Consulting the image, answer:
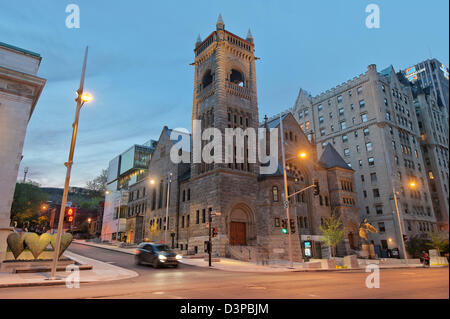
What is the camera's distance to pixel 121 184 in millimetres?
92312

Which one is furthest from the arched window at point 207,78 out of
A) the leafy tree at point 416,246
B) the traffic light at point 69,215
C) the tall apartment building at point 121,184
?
the leafy tree at point 416,246

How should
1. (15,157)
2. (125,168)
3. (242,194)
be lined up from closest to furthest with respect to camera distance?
1. (15,157)
2. (242,194)
3. (125,168)

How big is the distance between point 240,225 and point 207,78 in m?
24.7

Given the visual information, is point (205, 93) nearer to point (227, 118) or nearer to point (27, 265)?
point (227, 118)

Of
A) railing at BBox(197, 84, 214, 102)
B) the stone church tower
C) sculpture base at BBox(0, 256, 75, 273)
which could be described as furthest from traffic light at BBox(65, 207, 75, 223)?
railing at BBox(197, 84, 214, 102)

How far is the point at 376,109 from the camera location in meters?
61.1

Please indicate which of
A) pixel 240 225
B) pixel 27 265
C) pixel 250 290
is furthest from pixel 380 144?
pixel 27 265

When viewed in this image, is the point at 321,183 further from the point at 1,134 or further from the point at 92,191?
the point at 92,191

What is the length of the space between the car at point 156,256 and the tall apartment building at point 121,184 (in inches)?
1360

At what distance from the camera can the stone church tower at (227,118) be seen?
38000 millimetres

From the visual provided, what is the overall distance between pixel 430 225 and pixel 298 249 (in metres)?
41.0

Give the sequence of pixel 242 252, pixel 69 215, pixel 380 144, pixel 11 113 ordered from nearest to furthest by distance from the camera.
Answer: pixel 69 215
pixel 11 113
pixel 242 252
pixel 380 144

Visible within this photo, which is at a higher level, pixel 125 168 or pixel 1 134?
pixel 125 168
